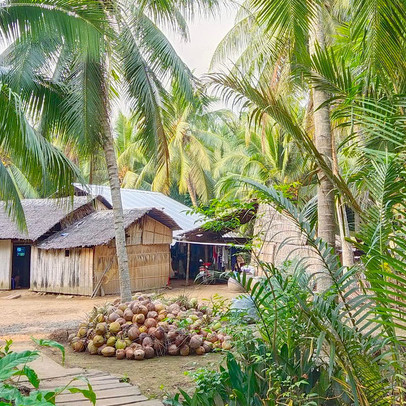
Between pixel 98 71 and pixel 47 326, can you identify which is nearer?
pixel 98 71

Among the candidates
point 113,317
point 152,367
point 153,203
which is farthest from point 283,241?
point 153,203

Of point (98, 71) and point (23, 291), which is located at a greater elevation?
point (98, 71)

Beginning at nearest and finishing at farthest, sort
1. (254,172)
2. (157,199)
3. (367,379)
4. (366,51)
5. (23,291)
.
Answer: (367,379) < (366,51) < (23,291) < (254,172) < (157,199)

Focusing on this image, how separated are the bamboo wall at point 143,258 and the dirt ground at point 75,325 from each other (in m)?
0.72

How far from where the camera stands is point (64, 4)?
208 inches

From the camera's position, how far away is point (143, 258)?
17188mm

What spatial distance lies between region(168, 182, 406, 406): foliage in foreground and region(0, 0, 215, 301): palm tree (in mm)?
6250

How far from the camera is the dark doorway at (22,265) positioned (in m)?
18.5

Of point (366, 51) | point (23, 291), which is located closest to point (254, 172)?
point (23, 291)

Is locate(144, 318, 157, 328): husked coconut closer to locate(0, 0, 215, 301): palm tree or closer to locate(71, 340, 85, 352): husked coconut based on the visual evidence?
locate(71, 340, 85, 352): husked coconut

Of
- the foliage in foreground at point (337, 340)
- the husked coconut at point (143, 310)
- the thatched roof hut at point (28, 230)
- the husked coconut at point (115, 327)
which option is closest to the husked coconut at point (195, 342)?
the husked coconut at point (143, 310)

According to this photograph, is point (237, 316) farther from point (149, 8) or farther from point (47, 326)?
point (47, 326)

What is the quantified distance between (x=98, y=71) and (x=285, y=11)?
6.88 m

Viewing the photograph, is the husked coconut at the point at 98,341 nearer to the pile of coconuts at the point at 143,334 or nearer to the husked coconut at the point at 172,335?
the pile of coconuts at the point at 143,334
